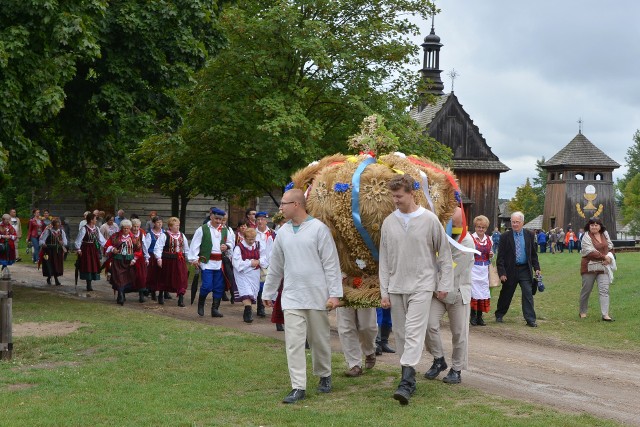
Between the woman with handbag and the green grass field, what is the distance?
2072mm

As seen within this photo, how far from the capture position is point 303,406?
326 inches

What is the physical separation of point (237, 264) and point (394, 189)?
7710mm

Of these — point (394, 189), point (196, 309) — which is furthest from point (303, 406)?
point (196, 309)

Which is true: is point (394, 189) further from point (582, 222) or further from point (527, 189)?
point (527, 189)

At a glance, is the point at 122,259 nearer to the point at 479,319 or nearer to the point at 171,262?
the point at 171,262

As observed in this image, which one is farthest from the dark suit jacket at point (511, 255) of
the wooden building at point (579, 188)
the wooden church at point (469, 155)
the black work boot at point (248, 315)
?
the wooden building at point (579, 188)

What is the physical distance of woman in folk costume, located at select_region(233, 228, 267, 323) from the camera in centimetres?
1564

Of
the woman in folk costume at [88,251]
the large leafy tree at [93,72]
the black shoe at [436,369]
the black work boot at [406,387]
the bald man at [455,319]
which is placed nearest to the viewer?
the black work boot at [406,387]

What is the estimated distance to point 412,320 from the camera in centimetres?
856

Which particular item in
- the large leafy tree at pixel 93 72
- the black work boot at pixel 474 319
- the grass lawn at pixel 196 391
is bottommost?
the grass lawn at pixel 196 391

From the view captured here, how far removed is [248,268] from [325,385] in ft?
23.2

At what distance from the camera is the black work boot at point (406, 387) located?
8.15 m

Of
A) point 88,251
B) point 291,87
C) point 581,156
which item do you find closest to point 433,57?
point 581,156

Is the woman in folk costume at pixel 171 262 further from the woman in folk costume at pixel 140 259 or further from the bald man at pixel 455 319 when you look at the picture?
the bald man at pixel 455 319
